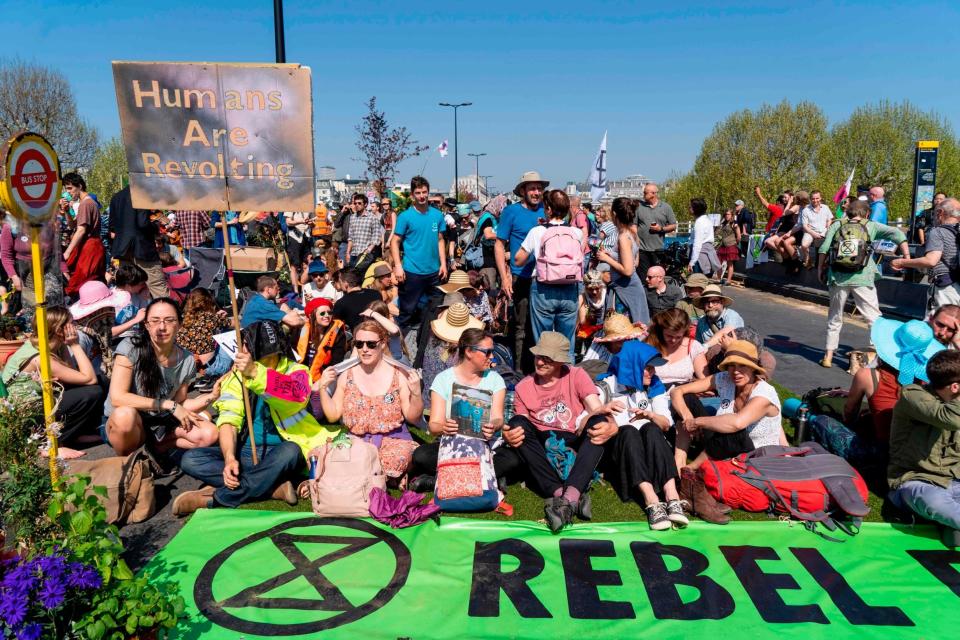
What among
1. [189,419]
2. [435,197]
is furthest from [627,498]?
[435,197]

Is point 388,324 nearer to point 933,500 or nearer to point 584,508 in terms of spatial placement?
point 584,508

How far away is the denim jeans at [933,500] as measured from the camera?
419cm

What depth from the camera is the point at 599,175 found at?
1358 centimetres

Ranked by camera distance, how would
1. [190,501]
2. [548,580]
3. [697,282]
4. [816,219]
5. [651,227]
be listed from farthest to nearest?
[816,219], [651,227], [697,282], [190,501], [548,580]

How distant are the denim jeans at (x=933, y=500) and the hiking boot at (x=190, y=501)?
14.8 feet

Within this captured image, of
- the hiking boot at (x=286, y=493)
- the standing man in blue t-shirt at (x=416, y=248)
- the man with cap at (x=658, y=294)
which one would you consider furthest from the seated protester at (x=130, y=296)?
the man with cap at (x=658, y=294)

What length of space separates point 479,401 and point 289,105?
238cm

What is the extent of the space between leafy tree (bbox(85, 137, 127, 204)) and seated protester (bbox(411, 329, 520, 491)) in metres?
34.0

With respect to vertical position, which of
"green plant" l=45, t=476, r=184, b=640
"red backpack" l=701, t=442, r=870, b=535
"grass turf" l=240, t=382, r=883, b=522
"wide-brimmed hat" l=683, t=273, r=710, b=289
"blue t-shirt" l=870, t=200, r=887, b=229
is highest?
"blue t-shirt" l=870, t=200, r=887, b=229

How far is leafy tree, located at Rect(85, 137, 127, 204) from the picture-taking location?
35656 mm

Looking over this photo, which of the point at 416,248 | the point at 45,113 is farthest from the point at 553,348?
the point at 45,113

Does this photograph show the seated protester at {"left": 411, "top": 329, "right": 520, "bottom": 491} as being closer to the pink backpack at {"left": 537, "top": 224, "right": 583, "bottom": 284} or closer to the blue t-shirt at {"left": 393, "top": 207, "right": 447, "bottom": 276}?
the pink backpack at {"left": 537, "top": 224, "right": 583, "bottom": 284}

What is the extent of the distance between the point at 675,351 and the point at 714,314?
3.98 feet

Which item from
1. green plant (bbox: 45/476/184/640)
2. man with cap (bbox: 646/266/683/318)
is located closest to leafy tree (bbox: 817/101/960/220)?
man with cap (bbox: 646/266/683/318)
